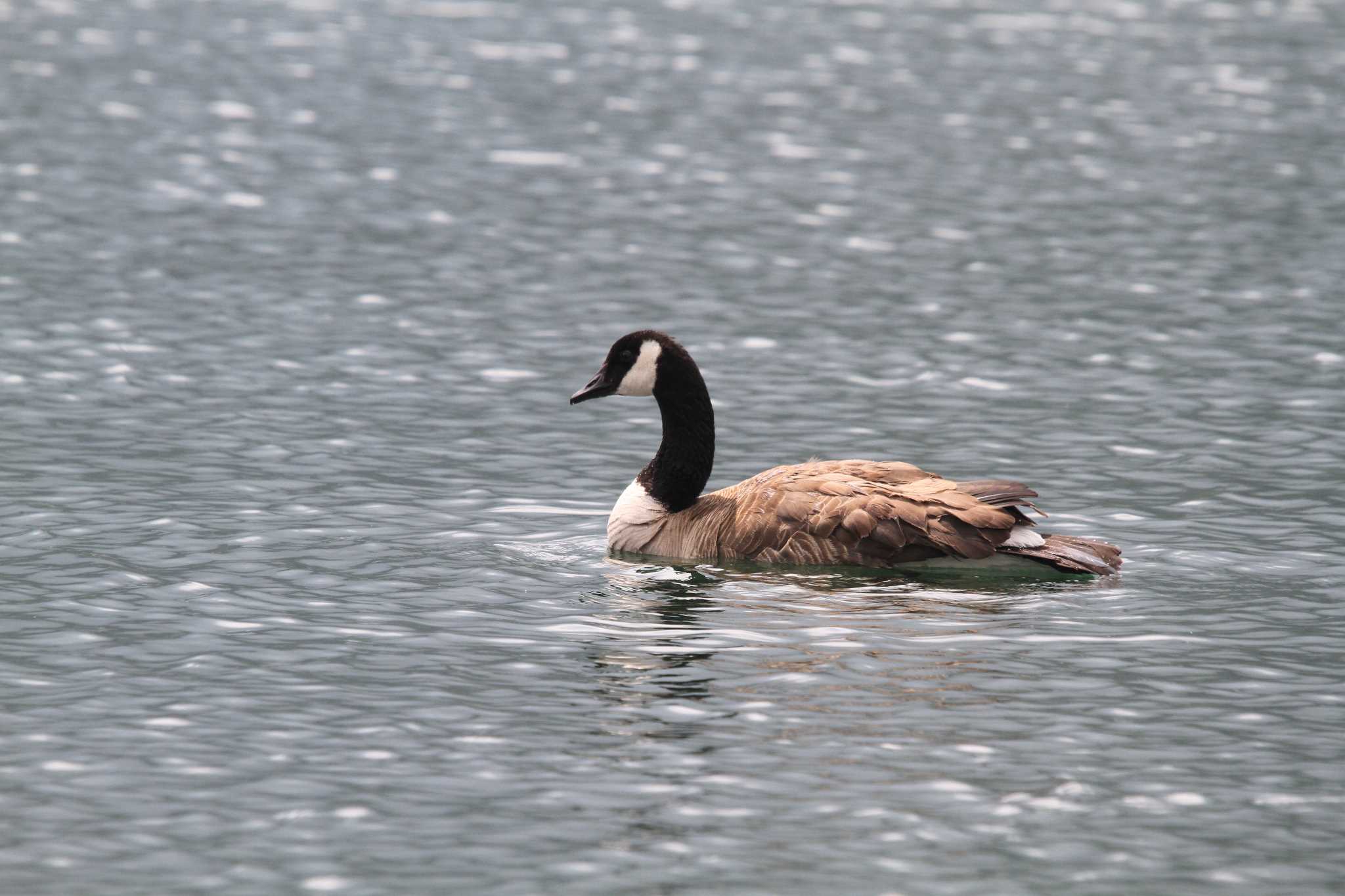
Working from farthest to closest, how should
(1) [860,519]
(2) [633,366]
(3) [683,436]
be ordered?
(2) [633,366], (3) [683,436], (1) [860,519]

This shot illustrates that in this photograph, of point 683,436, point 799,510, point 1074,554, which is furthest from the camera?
point 683,436

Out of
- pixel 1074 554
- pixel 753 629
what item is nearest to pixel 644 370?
pixel 753 629

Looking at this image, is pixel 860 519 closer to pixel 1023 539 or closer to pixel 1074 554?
pixel 1023 539

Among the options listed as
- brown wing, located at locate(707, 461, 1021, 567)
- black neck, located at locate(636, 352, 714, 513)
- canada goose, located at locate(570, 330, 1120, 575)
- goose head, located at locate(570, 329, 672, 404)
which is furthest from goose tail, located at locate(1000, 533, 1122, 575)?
goose head, located at locate(570, 329, 672, 404)

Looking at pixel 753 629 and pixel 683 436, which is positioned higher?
pixel 683 436

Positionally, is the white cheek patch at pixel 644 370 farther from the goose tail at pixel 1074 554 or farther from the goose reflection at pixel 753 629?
the goose tail at pixel 1074 554

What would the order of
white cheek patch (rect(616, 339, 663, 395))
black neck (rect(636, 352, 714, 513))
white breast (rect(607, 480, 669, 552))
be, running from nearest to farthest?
white breast (rect(607, 480, 669, 552)) → black neck (rect(636, 352, 714, 513)) → white cheek patch (rect(616, 339, 663, 395))

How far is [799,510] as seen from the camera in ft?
55.2

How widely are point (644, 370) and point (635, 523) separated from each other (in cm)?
140

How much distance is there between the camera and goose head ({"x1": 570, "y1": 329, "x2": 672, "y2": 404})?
18.0m

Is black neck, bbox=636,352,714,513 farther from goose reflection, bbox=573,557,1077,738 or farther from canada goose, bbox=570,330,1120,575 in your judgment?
goose reflection, bbox=573,557,1077,738

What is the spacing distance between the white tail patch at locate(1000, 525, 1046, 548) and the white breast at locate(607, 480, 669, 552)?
9.79 feet

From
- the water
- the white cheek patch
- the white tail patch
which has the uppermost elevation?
the white cheek patch

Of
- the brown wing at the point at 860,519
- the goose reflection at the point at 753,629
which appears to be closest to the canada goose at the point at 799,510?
the brown wing at the point at 860,519
